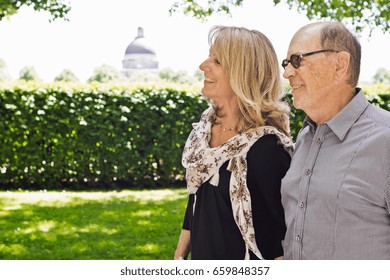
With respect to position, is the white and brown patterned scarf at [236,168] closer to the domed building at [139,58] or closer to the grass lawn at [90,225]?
the grass lawn at [90,225]

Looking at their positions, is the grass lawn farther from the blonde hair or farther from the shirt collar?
the shirt collar

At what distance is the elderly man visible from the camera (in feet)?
6.30

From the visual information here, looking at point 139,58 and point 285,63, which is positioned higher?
point 139,58

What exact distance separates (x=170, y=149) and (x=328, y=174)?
27.0 feet

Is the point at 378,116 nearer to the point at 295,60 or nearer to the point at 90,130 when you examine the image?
the point at 295,60

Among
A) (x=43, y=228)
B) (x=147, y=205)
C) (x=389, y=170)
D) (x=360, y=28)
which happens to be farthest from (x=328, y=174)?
(x=360, y=28)

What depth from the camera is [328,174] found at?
6.61ft

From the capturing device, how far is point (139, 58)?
8488cm

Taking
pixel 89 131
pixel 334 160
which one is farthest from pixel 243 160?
pixel 89 131

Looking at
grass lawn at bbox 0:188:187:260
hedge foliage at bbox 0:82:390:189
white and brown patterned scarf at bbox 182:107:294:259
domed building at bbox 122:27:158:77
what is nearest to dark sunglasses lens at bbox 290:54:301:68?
white and brown patterned scarf at bbox 182:107:294:259

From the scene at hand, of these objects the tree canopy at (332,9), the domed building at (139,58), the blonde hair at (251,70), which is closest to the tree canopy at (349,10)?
the tree canopy at (332,9)

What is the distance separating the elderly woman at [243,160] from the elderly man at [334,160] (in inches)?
8.4

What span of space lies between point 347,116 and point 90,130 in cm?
832

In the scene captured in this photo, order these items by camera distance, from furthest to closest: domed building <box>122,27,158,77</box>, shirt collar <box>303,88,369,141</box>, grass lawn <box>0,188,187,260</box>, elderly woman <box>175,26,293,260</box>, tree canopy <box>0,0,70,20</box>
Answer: domed building <box>122,27,158,77</box> < tree canopy <box>0,0,70,20</box> < grass lawn <box>0,188,187,260</box> < elderly woman <box>175,26,293,260</box> < shirt collar <box>303,88,369,141</box>
